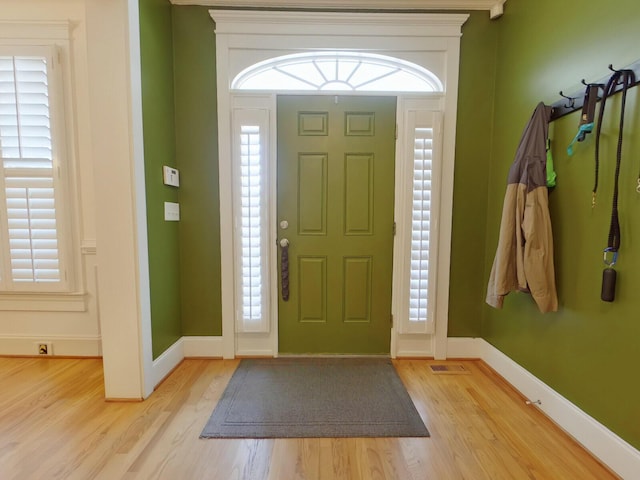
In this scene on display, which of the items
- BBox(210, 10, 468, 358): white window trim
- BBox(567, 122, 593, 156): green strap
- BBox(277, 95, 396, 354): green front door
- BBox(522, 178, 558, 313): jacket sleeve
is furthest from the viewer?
BBox(277, 95, 396, 354): green front door

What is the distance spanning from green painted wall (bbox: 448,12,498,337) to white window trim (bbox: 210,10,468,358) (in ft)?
0.23

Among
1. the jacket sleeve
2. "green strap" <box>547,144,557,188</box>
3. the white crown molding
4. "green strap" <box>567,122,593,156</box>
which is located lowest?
the jacket sleeve

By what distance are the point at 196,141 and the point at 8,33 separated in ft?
4.59

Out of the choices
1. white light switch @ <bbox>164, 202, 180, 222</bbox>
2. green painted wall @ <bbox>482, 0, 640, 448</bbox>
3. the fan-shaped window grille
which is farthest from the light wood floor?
the fan-shaped window grille

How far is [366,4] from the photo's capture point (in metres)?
2.03

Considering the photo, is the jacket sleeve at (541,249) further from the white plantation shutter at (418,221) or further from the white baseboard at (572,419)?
the white plantation shutter at (418,221)

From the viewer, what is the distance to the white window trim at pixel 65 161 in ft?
6.45

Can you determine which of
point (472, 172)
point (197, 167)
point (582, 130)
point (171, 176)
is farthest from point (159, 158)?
point (582, 130)

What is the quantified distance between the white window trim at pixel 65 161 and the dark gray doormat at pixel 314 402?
1.41m

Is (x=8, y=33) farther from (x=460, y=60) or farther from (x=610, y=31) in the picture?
(x=610, y=31)

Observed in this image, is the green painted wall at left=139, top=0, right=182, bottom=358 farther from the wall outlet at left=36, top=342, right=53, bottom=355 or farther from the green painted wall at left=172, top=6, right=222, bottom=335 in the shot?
the wall outlet at left=36, top=342, right=53, bottom=355

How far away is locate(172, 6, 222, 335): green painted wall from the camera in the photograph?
2062 millimetres

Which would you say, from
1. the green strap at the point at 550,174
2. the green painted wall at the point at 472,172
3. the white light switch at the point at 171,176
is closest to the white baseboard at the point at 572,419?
the green painted wall at the point at 472,172

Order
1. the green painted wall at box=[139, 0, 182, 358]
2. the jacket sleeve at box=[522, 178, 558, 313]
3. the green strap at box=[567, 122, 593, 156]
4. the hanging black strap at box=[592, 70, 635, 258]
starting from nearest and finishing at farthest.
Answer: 1. the hanging black strap at box=[592, 70, 635, 258]
2. the green strap at box=[567, 122, 593, 156]
3. the jacket sleeve at box=[522, 178, 558, 313]
4. the green painted wall at box=[139, 0, 182, 358]
